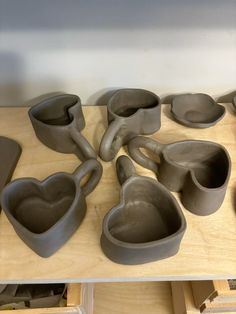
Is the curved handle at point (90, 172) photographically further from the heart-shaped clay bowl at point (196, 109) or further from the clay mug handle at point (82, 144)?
the heart-shaped clay bowl at point (196, 109)

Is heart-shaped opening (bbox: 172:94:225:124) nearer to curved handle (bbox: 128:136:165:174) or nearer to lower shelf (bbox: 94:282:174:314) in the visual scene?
curved handle (bbox: 128:136:165:174)

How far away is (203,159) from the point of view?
1.65ft

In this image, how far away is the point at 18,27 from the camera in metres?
0.54

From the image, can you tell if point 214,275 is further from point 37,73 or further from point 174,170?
point 37,73

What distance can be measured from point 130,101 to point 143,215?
0.75ft

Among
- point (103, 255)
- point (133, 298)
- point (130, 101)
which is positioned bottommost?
point (133, 298)

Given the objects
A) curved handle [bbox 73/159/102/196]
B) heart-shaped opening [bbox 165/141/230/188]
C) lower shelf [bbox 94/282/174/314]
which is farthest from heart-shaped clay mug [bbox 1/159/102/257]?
lower shelf [bbox 94/282/174/314]

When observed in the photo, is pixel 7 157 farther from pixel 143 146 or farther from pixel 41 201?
pixel 143 146

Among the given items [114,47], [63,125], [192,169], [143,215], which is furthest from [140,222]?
[114,47]

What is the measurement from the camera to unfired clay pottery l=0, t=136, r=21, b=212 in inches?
19.8

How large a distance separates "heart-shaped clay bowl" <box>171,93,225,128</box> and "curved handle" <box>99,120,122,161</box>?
0.14 m

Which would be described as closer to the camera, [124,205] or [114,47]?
[124,205]

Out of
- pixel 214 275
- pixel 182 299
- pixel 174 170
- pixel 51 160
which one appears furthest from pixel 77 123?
pixel 182 299

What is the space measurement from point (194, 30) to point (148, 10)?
0.09 meters
